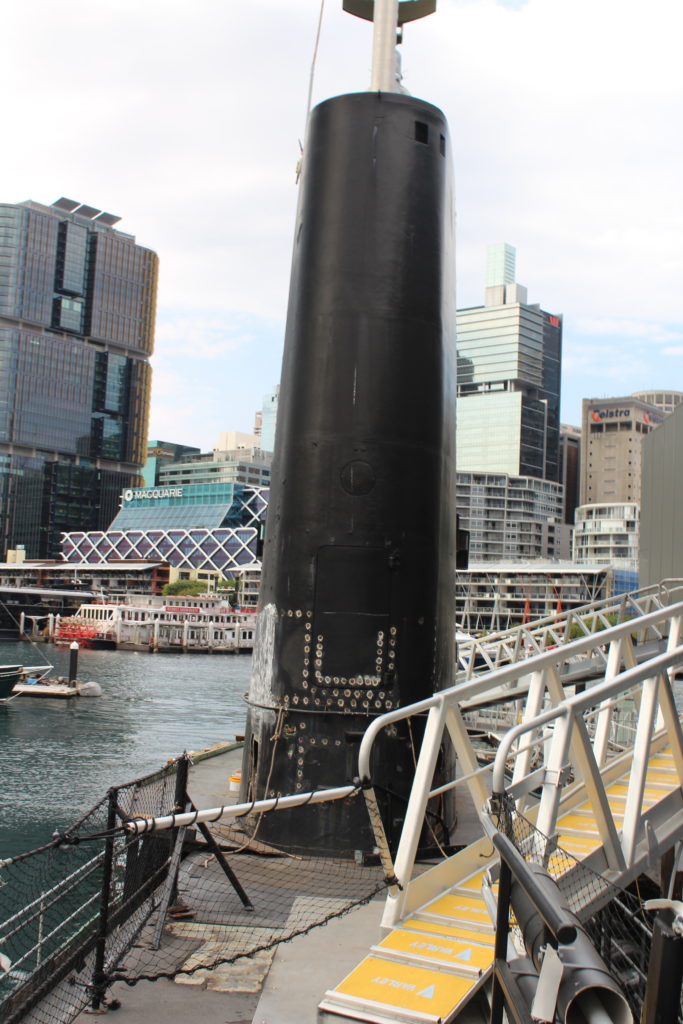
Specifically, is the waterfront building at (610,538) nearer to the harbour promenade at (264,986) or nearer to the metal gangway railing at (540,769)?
the metal gangway railing at (540,769)

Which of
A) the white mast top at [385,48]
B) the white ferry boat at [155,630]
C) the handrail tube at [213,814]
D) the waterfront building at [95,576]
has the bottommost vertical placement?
the white ferry boat at [155,630]

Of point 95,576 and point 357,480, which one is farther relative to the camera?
point 95,576

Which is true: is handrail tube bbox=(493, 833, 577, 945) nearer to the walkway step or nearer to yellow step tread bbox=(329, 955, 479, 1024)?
the walkway step

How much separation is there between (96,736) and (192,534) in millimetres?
141567

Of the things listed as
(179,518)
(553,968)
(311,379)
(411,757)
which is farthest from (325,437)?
(179,518)

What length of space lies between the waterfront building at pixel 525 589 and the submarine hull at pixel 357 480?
121 m

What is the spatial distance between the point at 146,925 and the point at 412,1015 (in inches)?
129

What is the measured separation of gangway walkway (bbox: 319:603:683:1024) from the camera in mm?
5363

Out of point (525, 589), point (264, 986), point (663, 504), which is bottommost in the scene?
point (264, 986)

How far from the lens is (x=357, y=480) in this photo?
1032 centimetres

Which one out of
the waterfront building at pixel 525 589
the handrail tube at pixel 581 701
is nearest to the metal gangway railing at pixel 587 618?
the handrail tube at pixel 581 701

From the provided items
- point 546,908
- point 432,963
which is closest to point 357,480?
point 432,963

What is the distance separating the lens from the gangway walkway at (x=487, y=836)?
17.6ft

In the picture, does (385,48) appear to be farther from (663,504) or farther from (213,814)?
(663,504)
